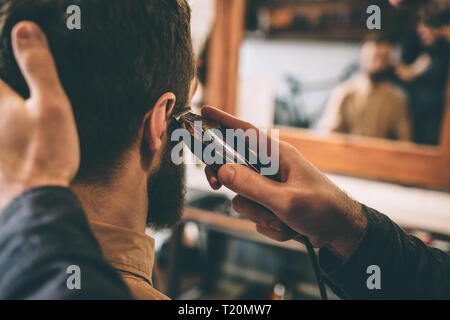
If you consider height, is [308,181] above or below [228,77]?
below

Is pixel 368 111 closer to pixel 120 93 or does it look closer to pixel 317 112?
pixel 317 112

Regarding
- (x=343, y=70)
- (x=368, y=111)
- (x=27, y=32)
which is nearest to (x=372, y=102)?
(x=368, y=111)

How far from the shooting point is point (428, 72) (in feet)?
7.23

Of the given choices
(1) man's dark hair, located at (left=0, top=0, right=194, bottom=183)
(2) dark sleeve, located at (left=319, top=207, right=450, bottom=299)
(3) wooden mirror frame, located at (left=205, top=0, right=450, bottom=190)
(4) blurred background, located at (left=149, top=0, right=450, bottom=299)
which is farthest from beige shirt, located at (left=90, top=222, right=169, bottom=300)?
A: (3) wooden mirror frame, located at (left=205, top=0, right=450, bottom=190)

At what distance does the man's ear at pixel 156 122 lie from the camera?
0.83 meters

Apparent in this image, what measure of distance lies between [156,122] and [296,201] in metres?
0.37

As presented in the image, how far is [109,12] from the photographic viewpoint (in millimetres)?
718

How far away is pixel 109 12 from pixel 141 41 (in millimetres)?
78

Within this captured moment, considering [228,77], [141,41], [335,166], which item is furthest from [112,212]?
[228,77]

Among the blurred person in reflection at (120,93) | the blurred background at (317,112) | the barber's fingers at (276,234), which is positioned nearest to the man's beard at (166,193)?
the blurred person in reflection at (120,93)

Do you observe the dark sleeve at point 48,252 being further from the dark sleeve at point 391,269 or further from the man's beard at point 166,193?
the dark sleeve at point 391,269

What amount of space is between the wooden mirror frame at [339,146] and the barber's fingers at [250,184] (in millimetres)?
1725

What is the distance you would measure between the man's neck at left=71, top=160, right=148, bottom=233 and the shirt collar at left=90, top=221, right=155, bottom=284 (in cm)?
2
